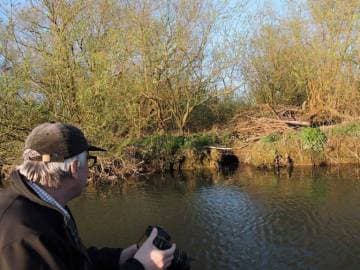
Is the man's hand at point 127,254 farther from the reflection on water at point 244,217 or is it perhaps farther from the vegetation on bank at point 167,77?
the vegetation on bank at point 167,77

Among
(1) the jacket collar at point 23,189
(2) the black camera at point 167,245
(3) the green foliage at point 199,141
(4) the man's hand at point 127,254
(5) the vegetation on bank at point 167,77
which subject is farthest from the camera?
(3) the green foliage at point 199,141

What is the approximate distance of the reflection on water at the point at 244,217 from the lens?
827 centimetres

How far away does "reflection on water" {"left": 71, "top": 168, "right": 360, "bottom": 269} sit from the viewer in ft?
27.1

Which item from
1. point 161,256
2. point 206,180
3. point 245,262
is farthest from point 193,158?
point 161,256

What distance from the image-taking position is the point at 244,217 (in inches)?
424

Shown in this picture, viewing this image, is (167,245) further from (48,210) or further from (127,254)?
(48,210)

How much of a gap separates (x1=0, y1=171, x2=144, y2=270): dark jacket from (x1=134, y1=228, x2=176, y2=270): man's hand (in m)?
0.24

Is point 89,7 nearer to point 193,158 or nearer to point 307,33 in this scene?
point 193,158

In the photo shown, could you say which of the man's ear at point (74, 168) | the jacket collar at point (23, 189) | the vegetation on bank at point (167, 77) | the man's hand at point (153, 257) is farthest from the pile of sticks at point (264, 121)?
the jacket collar at point (23, 189)

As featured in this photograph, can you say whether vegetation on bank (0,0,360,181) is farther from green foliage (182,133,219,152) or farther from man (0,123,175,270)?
man (0,123,175,270)

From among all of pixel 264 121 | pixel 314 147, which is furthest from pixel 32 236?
Answer: pixel 264 121

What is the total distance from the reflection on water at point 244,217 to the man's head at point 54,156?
6.23 meters

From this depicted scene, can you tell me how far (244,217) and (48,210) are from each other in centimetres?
927

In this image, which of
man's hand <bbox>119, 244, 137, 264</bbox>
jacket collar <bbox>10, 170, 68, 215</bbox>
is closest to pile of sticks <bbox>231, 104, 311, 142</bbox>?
man's hand <bbox>119, 244, 137, 264</bbox>
